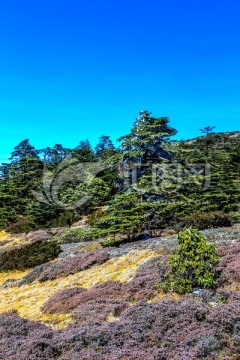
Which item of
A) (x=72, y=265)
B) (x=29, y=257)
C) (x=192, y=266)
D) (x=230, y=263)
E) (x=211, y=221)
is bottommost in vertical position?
(x=29, y=257)

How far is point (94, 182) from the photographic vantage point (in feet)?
129

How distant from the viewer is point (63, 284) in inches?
485

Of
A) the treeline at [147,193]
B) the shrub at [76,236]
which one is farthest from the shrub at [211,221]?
the shrub at [76,236]

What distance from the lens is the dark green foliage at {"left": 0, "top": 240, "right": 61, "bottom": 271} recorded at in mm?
18031

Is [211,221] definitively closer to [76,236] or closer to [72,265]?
[72,265]

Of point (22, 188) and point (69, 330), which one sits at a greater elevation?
point (22, 188)

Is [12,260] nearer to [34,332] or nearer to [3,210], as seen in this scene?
[34,332]

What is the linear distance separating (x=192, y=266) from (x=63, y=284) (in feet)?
22.0

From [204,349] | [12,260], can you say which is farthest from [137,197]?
[204,349]

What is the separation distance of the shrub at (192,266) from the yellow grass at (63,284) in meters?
2.87

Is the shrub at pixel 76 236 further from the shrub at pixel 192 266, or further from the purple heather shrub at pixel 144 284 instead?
the shrub at pixel 192 266

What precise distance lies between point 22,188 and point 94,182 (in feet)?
42.9

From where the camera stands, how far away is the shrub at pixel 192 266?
7527 mm

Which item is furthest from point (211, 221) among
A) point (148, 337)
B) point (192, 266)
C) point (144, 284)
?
point (148, 337)
